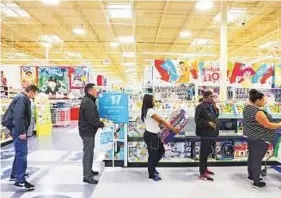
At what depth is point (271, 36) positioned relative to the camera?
15055mm

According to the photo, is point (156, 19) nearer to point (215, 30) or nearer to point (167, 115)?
point (215, 30)

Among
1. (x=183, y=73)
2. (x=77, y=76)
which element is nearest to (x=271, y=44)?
(x=77, y=76)

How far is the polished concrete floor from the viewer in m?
4.41

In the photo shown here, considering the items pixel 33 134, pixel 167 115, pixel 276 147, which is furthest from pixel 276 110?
pixel 33 134

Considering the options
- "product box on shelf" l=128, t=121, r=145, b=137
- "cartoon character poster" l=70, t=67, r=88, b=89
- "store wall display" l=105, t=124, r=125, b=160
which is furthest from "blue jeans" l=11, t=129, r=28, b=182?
"cartoon character poster" l=70, t=67, r=88, b=89

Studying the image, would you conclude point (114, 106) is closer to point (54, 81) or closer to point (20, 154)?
point (20, 154)

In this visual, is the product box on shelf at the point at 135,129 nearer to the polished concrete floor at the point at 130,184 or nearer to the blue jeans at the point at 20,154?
the polished concrete floor at the point at 130,184

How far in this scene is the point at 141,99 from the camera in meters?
6.77

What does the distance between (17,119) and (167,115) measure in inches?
110

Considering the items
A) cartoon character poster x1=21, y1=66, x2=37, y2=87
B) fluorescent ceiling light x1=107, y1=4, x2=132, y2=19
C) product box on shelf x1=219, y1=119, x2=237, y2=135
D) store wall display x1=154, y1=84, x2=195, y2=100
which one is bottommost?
product box on shelf x1=219, y1=119, x2=237, y2=135

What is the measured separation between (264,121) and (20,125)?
3689mm

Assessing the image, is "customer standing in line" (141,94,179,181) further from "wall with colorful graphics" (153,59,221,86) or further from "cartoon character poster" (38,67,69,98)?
"cartoon character poster" (38,67,69,98)

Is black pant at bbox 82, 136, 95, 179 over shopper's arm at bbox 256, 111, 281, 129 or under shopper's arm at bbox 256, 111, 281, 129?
under

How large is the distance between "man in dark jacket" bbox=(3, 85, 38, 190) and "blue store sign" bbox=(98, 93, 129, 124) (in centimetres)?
130
